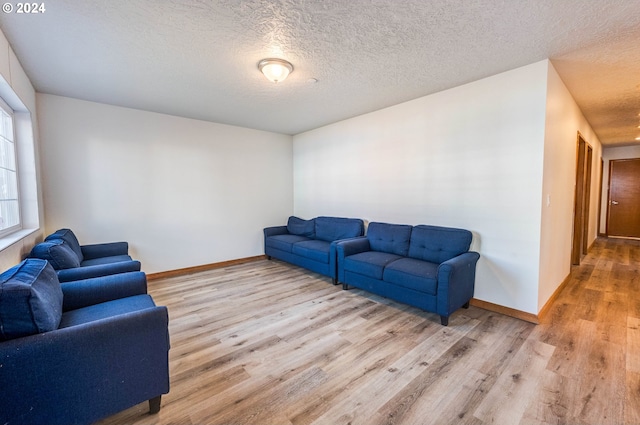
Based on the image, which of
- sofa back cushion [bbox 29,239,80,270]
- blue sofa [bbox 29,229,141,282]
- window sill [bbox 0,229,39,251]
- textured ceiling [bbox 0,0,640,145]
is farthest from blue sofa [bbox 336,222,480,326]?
window sill [bbox 0,229,39,251]

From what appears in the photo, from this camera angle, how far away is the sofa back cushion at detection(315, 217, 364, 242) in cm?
441

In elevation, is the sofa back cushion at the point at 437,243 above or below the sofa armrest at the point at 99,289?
above

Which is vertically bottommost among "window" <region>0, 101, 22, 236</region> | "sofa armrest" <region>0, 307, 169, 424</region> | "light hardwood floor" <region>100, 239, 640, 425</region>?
"light hardwood floor" <region>100, 239, 640, 425</region>

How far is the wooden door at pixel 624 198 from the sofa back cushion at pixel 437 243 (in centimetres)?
742

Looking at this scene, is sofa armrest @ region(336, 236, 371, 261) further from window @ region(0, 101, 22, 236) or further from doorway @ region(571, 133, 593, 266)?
doorway @ region(571, 133, 593, 266)

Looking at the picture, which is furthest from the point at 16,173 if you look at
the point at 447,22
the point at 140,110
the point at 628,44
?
the point at 628,44

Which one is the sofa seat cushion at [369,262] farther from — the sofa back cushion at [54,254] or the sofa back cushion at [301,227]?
the sofa back cushion at [54,254]

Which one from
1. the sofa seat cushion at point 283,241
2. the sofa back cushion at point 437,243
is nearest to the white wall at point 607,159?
the sofa back cushion at point 437,243

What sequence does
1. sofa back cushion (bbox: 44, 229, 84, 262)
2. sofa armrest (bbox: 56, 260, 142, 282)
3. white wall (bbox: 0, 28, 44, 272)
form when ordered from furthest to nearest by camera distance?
sofa back cushion (bbox: 44, 229, 84, 262) < white wall (bbox: 0, 28, 44, 272) < sofa armrest (bbox: 56, 260, 142, 282)

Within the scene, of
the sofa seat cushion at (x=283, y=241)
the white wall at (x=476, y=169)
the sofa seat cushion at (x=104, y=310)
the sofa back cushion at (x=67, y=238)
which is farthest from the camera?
the sofa seat cushion at (x=283, y=241)

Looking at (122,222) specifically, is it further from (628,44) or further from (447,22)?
(628,44)

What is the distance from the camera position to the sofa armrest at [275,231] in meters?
5.37

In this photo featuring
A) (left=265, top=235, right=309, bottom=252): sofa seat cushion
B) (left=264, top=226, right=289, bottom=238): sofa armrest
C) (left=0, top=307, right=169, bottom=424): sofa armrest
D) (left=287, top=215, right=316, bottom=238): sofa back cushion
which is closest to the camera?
(left=0, top=307, right=169, bottom=424): sofa armrest

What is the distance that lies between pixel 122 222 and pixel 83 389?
3195 millimetres
